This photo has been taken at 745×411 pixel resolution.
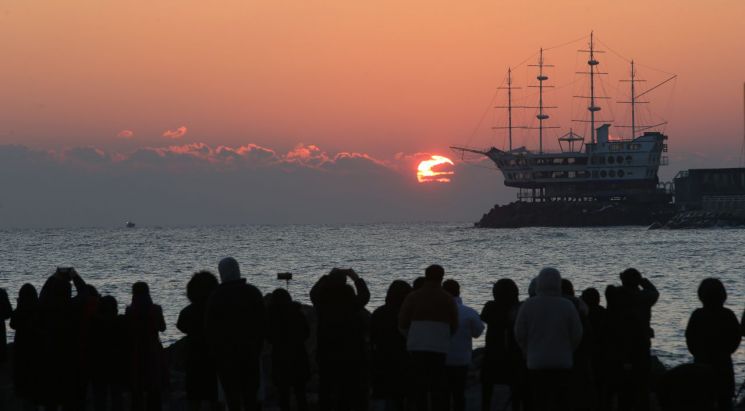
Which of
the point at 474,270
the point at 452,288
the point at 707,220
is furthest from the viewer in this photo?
the point at 707,220

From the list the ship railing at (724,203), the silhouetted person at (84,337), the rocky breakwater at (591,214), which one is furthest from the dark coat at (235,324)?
the rocky breakwater at (591,214)

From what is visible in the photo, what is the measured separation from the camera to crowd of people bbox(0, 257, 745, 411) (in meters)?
9.38

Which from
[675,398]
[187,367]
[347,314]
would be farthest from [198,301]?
[675,398]

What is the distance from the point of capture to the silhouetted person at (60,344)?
10.4 meters

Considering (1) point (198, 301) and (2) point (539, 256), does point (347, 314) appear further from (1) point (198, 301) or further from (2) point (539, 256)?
(2) point (539, 256)

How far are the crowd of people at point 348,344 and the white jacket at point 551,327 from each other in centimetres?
10

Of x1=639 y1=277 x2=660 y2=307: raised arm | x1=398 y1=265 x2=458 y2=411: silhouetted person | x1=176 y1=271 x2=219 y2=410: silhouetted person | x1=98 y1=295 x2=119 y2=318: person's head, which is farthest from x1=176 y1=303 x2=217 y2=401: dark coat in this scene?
x1=639 y1=277 x2=660 y2=307: raised arm

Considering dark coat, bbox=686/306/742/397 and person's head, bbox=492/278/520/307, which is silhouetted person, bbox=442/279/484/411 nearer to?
person's head, bbox=492/278/520/307

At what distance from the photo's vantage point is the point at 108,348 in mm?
10617

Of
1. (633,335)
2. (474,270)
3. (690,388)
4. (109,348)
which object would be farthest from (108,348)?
(474,270)

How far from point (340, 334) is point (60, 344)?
252 centimetres

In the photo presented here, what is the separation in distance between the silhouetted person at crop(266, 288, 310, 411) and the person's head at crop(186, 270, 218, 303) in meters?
0.78

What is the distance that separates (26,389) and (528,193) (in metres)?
174

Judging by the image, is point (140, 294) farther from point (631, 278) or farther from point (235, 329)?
point (631, 278)
